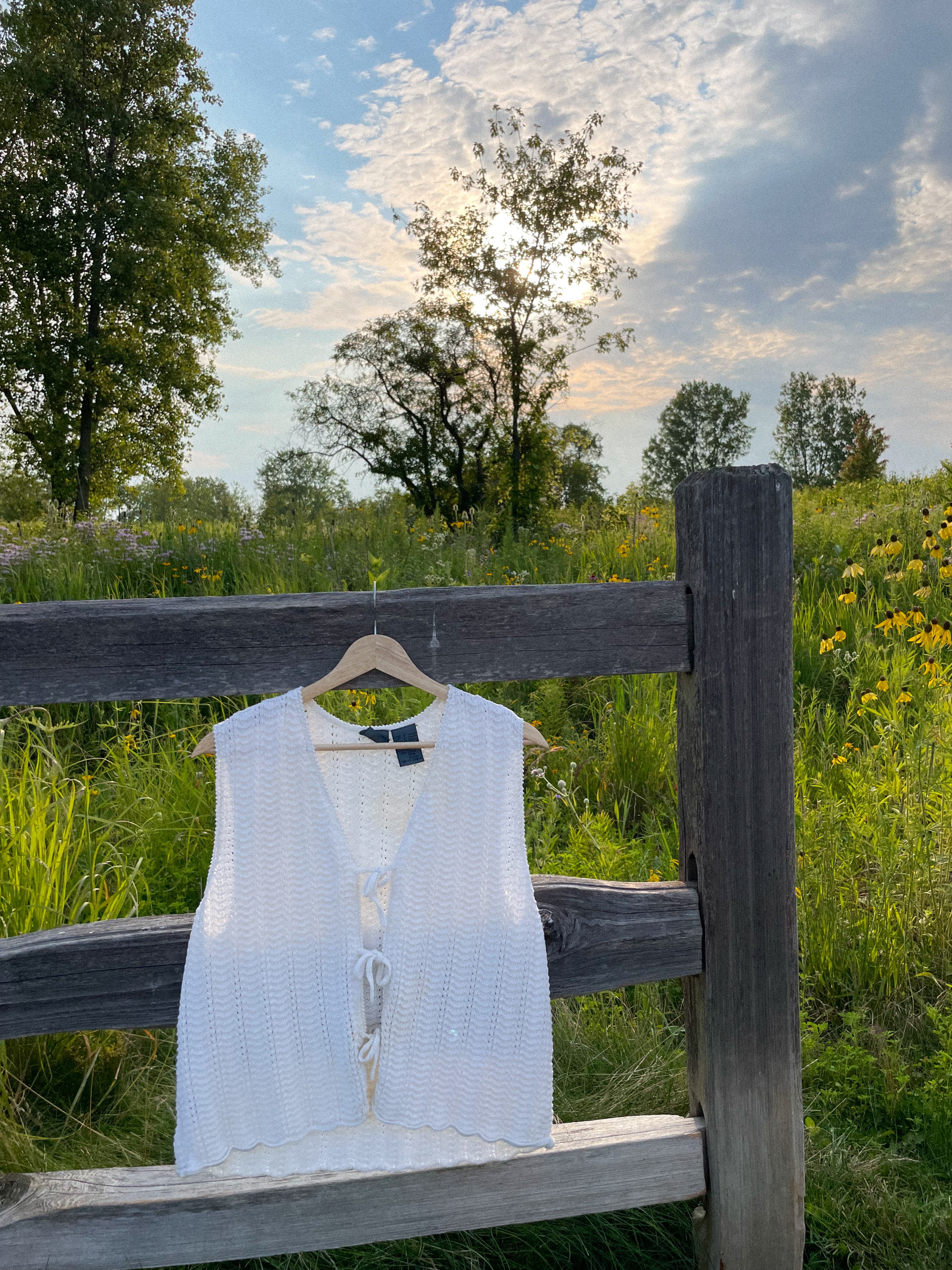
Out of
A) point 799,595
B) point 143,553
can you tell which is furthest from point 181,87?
point 799,595

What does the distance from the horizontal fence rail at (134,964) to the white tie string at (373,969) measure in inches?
13.9

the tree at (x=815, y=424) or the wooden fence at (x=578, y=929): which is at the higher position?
the tree at (x=815, y=424)

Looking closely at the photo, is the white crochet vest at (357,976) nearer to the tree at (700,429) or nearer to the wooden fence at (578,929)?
the wooden fence at (578,929)

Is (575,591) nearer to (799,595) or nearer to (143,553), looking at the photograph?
(799,595)

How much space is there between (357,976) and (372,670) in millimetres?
583

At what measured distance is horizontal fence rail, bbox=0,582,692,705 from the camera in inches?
66.0

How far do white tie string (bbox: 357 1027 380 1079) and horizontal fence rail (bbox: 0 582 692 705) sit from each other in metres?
0.68

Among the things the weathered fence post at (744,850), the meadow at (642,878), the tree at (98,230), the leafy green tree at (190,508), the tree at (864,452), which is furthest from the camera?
the tree at (864,452)

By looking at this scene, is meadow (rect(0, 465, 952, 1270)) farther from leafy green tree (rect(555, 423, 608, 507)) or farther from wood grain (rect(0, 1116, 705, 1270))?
leafy green tree (rect(555, 423, 608, 507))

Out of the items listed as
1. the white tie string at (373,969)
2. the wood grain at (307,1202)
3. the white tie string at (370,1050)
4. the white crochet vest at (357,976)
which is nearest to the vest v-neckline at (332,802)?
→ the white crochet vest at (357,976)

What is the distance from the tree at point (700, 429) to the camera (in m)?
61.1

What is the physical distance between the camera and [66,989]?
1.69 m

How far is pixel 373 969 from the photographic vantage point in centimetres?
167

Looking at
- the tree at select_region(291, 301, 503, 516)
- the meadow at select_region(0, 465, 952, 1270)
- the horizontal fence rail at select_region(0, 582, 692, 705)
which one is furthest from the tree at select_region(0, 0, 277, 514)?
the horizontal fence rail at select_region(0, 582, 692, 705)
